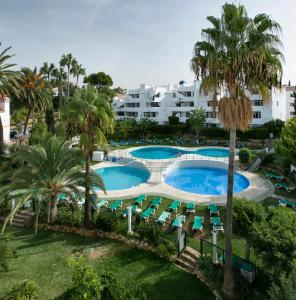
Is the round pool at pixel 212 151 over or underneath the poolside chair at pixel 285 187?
over

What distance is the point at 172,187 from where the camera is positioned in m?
25.2

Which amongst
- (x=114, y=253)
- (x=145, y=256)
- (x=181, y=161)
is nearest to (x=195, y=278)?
(x=145, y=256)

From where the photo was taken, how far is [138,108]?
69.2 meters

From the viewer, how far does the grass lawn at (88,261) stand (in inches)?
467

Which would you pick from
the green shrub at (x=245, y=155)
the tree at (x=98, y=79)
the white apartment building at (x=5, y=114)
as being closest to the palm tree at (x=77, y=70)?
the tree at (x=98, y=79)

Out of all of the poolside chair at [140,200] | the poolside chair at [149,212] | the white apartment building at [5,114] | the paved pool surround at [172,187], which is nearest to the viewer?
the poolside chair at [149,212]

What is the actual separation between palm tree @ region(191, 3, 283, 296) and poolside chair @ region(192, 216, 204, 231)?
6370 mm

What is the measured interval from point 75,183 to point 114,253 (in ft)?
16.2

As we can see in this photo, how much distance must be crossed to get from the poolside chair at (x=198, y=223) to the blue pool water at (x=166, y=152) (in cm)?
2469

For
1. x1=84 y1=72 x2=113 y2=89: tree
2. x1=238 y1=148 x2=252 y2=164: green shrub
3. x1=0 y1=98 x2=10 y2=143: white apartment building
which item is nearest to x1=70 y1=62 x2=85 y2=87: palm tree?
x1=84 y1=72 x2=113 y2=89: tree

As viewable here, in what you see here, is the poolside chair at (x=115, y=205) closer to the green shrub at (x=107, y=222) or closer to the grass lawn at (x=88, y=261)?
the green shrub at (x=107, y=222)

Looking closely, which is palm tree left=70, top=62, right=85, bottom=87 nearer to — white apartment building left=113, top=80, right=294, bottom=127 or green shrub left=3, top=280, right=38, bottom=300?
white apartment building left=113, top=80, right=294, bottom=127

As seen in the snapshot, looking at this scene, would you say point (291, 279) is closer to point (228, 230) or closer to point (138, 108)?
point (228, 230)

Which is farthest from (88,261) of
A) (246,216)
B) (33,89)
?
(33,89)
